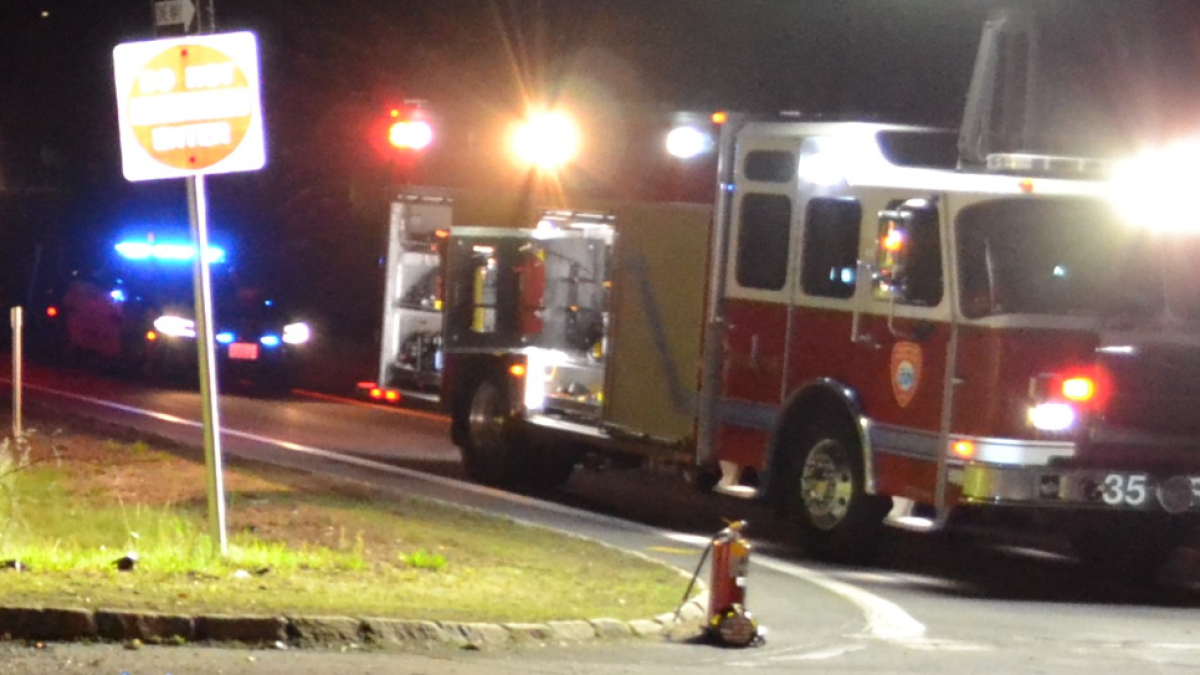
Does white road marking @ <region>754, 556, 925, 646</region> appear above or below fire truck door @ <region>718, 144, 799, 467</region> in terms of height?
below

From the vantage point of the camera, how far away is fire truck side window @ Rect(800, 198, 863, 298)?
44.1 feet

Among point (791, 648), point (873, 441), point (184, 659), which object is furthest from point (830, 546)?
point (184, 659)

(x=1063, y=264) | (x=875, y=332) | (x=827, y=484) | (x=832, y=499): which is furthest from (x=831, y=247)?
(x=1063, y=264)

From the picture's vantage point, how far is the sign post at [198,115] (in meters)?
11.0

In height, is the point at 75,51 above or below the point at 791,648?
above

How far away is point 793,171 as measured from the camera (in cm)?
1391

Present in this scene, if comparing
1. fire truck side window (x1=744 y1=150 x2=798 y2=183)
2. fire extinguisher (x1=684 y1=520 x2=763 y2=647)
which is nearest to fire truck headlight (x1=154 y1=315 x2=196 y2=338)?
fire truck side window (x1=744 y1=150 x2=798 y2=183)

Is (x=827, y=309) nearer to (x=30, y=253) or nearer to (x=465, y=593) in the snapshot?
(x=465, y=593)

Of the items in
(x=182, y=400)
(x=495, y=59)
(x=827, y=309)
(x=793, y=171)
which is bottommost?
(x=182, y=400)

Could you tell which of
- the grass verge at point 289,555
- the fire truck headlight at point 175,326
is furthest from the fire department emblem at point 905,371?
the fire truck headlight at point 175,326

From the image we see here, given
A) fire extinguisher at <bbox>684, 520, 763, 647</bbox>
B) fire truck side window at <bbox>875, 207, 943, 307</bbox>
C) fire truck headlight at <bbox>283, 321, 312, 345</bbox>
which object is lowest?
fire extinguisher at <bbox>684, 520, 763, 647</bbox>

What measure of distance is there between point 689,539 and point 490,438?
3315 mm

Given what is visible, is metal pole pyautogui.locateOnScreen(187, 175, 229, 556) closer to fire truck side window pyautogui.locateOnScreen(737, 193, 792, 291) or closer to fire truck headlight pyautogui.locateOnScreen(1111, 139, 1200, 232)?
fire truck side window pyautogui.locateOnScreen(737, 193, 792, 291)

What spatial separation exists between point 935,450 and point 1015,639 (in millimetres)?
2070
